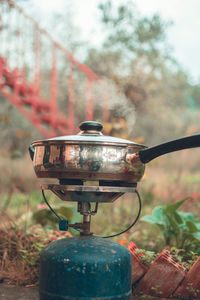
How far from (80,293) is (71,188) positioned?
0.37m

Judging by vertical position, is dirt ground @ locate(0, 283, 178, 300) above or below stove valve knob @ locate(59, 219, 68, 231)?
below

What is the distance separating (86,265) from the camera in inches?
48.0

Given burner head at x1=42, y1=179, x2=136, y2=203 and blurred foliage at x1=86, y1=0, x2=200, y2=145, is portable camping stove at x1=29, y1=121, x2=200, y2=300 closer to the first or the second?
burner head at x1=42, y1=179, x2=136, y2=203

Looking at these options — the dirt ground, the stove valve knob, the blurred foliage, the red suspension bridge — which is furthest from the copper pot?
the blurred foliage

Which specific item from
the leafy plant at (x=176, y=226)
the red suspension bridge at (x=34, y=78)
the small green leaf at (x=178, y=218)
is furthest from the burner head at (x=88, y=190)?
the red suspension bridge at (x=34, y=78)

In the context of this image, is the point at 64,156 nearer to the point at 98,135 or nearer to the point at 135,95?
the point at 98,135

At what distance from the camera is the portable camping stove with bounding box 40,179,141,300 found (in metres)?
1.22

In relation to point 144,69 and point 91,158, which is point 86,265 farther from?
point 144,69

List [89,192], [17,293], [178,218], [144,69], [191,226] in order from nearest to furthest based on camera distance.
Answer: [89,192]
[17,293]
[191,226]
[178,218]
[144,69]

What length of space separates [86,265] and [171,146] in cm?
52

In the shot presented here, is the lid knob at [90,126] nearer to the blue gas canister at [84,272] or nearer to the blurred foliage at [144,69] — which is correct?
the blue gas canister at [84,272]

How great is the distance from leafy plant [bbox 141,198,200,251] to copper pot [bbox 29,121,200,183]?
867 mm

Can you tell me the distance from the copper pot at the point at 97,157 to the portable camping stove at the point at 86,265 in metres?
0.05

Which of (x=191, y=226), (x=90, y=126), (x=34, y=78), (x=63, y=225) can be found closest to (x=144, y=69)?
(x=34, y=78)
